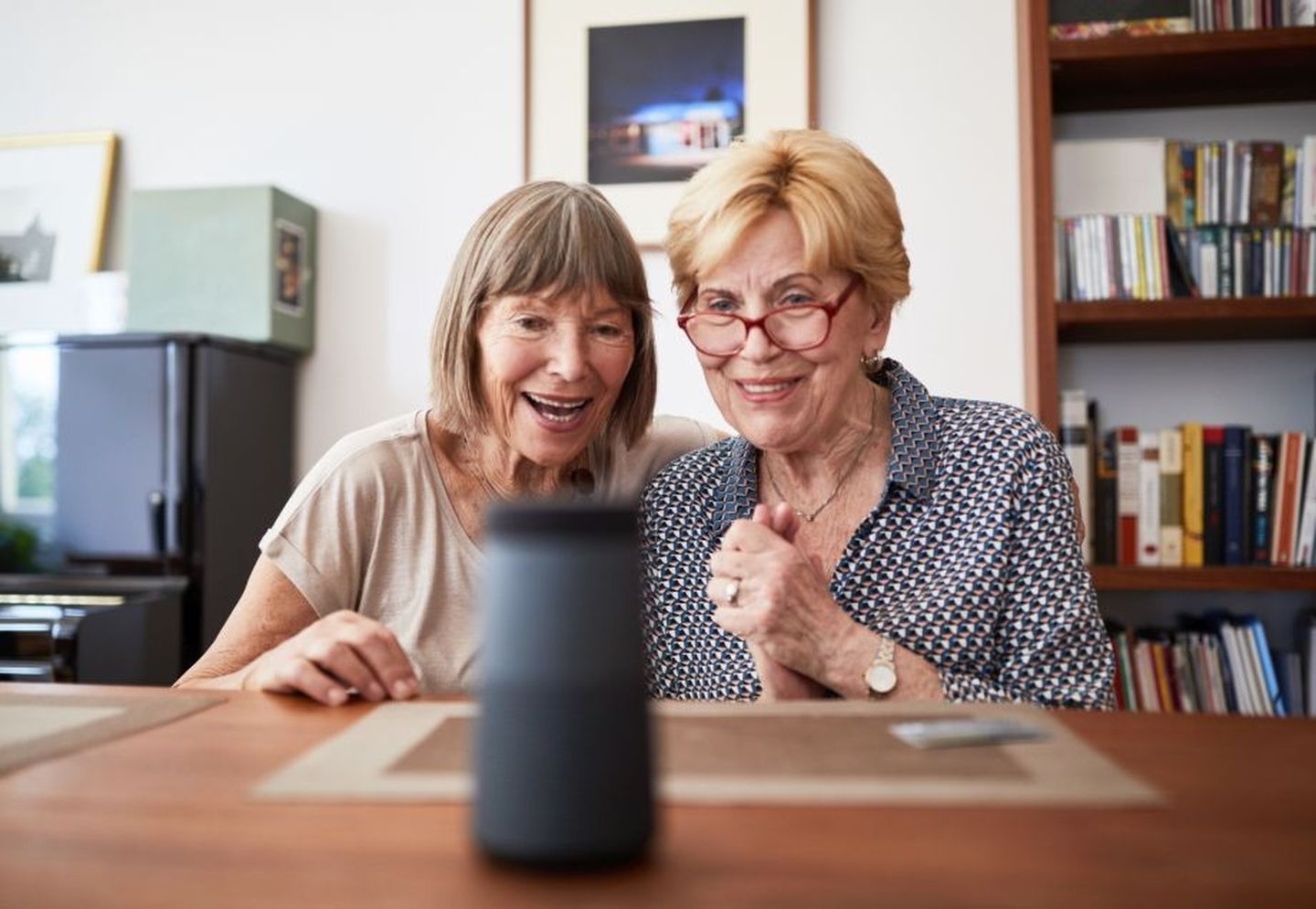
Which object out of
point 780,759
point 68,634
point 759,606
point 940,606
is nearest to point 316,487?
point 759,606

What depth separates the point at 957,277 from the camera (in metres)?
2.86

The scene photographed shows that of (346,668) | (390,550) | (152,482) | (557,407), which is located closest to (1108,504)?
(557,407)

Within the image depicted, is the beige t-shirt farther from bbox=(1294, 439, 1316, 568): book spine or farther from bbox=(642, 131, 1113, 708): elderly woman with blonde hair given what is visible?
bbox=(1294, 439, 1316, 568): book spine

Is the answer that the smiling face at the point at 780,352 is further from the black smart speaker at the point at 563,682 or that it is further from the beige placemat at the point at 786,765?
the black smart speaker at the point at 563,682

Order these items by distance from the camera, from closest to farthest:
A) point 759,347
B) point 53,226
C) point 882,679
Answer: point 882,679, point 759,347, point 53,226

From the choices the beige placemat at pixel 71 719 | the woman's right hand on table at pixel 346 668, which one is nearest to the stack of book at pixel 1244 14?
the woman's right hand on table at pixel 346 668

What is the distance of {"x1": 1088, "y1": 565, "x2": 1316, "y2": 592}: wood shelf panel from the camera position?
2.38m

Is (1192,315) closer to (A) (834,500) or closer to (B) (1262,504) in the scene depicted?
(B) (1262,504)

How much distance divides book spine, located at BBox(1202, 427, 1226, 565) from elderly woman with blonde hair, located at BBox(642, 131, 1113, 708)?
1.35 m

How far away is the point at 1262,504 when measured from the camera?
248cm

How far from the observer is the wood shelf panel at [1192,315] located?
241cm

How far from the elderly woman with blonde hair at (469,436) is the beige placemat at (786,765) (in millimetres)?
590

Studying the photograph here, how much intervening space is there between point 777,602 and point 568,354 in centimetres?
50

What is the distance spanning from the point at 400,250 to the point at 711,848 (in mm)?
2769
